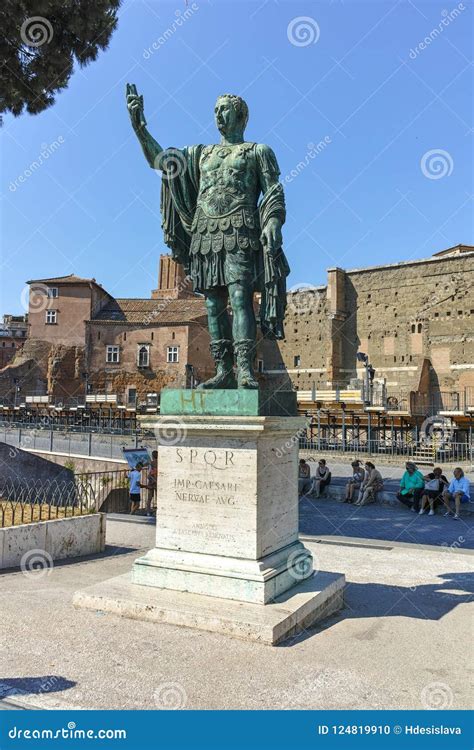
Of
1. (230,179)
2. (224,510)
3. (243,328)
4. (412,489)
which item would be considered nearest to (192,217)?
(230,179)

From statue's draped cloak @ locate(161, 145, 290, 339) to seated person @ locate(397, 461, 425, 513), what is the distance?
277 inches

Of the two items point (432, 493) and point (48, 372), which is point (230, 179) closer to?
point (432, 493)

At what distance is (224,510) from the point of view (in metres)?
4.69

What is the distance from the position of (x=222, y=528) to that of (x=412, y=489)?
7.78 metres

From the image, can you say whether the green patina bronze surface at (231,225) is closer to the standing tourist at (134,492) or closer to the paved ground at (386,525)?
the paved ground at (386,525)

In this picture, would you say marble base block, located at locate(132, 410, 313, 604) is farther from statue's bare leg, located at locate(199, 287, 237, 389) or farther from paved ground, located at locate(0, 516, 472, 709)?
statue's bare leg, located at locate(199, 287, 237, 389)

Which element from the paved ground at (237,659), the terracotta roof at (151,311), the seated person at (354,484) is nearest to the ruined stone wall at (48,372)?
the terracotta roof at (151,311)

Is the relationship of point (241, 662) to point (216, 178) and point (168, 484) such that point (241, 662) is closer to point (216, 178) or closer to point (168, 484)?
point (168, 484)

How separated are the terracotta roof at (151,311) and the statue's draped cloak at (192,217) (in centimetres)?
4189

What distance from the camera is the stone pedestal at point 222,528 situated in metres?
4.43

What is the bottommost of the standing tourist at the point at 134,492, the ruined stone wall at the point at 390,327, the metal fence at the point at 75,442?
the standing tourist at the point at 134,492

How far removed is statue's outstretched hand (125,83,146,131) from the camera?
5410 mm

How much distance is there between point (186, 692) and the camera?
3264 millimetres

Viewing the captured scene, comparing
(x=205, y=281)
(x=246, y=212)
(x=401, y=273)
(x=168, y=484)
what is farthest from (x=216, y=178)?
(x=401, y=273)
